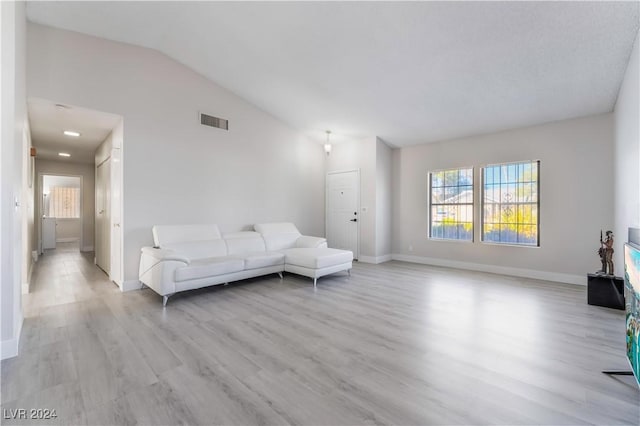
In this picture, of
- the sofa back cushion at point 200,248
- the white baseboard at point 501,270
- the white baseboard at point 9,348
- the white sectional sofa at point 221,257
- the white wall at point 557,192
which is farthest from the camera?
the white baseboard at point 501,270

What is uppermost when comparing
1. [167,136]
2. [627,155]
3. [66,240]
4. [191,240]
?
[167,136]

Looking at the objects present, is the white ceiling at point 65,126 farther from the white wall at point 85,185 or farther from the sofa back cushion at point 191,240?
the sofa back cushion at point 191,240

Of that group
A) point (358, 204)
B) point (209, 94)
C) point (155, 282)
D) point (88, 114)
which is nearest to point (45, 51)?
point (88, 114)

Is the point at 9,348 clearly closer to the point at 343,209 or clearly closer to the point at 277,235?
the point at 277,235

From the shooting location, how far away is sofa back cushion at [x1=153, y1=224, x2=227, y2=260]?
13.9ft

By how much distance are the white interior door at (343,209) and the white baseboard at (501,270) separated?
1147 millimetres

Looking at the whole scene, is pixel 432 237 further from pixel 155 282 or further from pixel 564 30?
pixel 155 282

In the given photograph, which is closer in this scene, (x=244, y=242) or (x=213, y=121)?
(x=244, y=242)

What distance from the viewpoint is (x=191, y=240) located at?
4.57m

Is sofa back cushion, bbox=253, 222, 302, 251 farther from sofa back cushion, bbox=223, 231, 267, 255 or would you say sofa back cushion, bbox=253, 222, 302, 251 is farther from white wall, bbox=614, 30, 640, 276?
white wall, bbox=614, 30, 640, 276

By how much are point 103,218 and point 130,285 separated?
7.00 ft

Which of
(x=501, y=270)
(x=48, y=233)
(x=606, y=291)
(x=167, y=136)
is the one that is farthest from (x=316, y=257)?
(x=48, y=233)

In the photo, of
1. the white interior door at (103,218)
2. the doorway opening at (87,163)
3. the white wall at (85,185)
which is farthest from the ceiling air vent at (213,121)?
the white wall at (85,185)

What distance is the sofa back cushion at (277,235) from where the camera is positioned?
17.9 feet
